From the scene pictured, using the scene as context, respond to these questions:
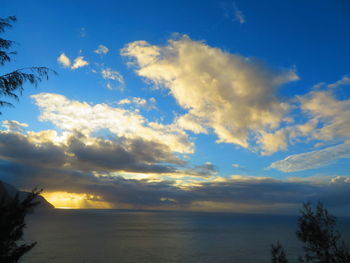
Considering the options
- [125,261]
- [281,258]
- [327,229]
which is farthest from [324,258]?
[125,261]

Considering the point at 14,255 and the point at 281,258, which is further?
the point at 281,258

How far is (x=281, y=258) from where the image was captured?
778 inches

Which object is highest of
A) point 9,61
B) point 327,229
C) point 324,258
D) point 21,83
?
point 9,61

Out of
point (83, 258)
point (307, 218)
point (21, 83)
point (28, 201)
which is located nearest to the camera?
point (21, 83)

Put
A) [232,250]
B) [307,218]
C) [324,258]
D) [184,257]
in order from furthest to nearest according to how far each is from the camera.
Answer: [232,250], [184,257], [307,218], [324,258]

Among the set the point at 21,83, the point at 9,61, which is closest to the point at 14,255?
the point at 21,83

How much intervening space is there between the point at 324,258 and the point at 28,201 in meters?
19.9

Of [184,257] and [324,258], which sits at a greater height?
[324,258]

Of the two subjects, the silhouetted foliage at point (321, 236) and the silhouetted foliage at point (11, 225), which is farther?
the silhouetted foliage at point (321, 236)

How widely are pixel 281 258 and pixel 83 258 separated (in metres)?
51.2

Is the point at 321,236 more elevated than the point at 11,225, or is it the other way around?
the point at 11,225

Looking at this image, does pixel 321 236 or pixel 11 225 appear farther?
pixel 321 236

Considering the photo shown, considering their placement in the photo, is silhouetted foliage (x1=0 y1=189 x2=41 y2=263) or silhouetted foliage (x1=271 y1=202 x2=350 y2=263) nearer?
silhouetted foliage (x1=0 y1=189 x2=41 y2=263)

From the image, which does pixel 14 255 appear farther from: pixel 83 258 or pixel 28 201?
pixel 83 258
